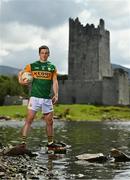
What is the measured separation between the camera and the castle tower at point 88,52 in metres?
116

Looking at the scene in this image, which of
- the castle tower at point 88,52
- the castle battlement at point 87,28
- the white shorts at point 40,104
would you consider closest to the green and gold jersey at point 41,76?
the white shorts at point 40,104

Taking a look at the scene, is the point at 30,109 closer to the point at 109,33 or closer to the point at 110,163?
the point at 110,163

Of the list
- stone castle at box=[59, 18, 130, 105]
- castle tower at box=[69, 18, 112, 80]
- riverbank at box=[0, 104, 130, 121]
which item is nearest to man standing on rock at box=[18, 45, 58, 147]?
riverbank at box=[0, 104, 130, 121]

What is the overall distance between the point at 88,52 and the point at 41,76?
4026 inches

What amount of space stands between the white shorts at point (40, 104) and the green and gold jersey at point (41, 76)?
13 cm

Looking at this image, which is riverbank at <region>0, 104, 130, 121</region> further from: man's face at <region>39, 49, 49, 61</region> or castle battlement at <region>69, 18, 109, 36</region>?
man's face at <region>39, 49, 49, 61</region>

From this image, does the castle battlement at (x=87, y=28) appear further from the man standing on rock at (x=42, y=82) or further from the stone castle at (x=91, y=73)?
the man standing on rock at (x=42, y=82)

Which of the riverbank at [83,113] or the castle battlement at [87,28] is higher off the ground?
the castle battlement at [87,28]

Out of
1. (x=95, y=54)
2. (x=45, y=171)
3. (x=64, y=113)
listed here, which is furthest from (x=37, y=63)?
(x=95, y=54)

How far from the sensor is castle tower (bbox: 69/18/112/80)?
116 m

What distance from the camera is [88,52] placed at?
117 metres

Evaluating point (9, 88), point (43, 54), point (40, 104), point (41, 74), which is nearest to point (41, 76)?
point (41, 74)

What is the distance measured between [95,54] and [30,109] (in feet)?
331

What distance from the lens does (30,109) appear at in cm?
1533
